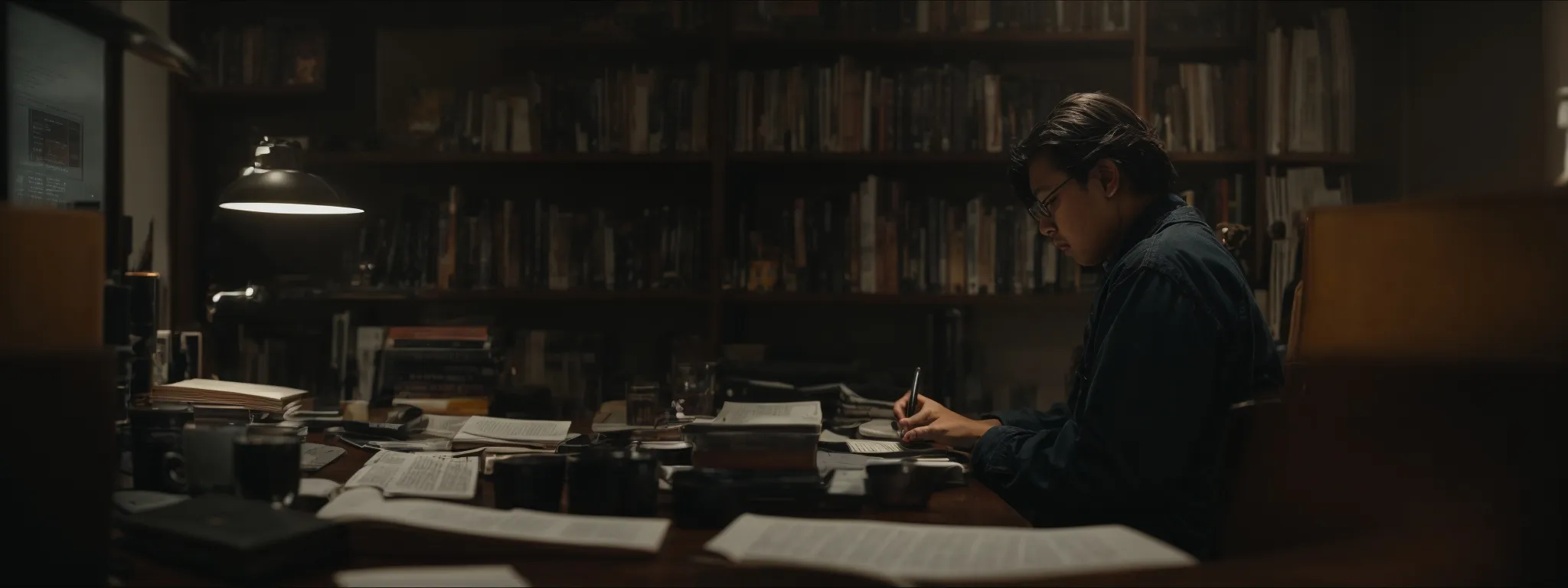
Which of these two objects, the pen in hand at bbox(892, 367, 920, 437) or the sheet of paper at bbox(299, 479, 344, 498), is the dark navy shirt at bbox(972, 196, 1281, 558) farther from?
the sheet of paper at bbox(299, 479, 344, 498)

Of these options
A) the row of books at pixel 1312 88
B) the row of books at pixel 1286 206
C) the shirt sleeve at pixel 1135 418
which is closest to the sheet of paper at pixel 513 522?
the shirt sleeve at pixel 1135 418

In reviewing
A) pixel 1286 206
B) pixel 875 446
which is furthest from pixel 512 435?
pixel 1286 206

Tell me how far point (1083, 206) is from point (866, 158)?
112cm

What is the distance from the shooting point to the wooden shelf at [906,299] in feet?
9.31

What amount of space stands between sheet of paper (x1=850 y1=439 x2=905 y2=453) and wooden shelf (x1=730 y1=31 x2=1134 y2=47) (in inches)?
55.9

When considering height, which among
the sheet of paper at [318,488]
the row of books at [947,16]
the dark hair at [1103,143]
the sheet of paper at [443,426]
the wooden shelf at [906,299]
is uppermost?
the row of books at [947,16]

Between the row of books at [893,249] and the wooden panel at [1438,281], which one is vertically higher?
the row of books at [893,249]

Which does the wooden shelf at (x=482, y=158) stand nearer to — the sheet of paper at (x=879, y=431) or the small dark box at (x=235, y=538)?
the sheet of paper at (x=879, y=431)

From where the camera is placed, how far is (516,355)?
2.99 m

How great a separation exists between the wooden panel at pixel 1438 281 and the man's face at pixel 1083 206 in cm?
76

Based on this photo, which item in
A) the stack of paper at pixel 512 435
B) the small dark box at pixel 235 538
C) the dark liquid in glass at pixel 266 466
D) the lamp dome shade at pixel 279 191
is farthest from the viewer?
the lamp dome shade at pixel 279 191

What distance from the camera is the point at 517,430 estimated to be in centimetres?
176

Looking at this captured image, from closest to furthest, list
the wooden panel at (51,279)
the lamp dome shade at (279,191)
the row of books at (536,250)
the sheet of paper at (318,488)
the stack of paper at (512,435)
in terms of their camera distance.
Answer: the wooden panel at (51,279) → the sheet of paper at (318,488) → the stack of paper at (512,435) → the lamp dome shade at (279,191) → the row of books at (536,250)

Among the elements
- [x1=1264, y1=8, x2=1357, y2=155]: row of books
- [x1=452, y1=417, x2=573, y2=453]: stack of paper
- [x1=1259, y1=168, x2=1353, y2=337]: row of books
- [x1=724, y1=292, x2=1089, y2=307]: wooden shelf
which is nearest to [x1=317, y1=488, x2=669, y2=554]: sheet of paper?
[x1=452, y1=417, x2=573, y2=453]: stack of paper
